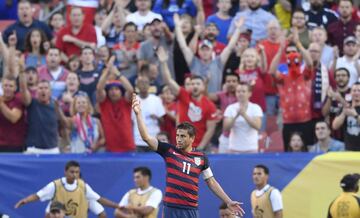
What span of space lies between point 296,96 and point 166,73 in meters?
2.08

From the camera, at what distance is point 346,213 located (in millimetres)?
16250

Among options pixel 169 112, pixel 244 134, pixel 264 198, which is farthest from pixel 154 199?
pixel 169 112

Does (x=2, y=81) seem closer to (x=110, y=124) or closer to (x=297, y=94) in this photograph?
(x=110, y=124)

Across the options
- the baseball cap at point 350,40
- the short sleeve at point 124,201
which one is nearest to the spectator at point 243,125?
the baseball cap at point 350,40

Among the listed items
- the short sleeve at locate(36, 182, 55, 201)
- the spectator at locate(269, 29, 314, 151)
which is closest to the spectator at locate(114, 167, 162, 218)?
the short sleeve at locate(36, 182, 55, 201)

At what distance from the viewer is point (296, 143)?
66.0 ft

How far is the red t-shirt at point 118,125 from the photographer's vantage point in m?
20.7

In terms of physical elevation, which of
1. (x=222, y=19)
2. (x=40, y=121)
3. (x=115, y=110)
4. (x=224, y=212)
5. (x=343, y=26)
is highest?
(x=222, y=19)

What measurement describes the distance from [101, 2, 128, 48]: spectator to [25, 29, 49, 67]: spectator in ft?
5.31

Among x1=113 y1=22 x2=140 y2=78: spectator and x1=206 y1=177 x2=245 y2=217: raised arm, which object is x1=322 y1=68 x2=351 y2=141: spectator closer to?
x1=113 y1=22 x2=140 y2=78: spectator

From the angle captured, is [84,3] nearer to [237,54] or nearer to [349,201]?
[237,54]

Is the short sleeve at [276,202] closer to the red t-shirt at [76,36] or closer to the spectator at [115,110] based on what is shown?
the spectator at [115,110]

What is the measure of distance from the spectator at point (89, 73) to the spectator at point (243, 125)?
2569 mm

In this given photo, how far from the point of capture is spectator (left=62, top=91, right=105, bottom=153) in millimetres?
20761
